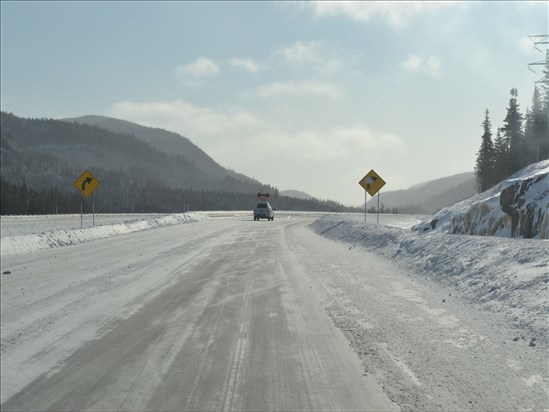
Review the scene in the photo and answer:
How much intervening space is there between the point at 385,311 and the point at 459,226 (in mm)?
12305

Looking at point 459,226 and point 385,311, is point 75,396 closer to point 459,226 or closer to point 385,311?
point 385,311

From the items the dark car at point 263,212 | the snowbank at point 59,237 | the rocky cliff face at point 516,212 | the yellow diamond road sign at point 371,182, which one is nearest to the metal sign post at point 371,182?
the yellow diamond road sign at point 371,182

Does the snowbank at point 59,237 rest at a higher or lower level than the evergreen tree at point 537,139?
lower

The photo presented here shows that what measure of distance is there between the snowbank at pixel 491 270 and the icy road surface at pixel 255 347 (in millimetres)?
387

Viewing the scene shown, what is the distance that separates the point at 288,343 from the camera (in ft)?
18.0

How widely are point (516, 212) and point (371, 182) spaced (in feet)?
40.7

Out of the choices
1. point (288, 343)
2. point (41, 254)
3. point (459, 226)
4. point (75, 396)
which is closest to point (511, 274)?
point (288, 343)

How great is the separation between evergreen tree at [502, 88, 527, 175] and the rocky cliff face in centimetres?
5361

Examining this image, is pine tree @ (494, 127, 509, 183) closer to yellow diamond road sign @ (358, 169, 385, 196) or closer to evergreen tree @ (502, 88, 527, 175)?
evergreen tree @ (502, 88, 527, 175)

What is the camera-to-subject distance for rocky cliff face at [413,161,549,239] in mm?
13289

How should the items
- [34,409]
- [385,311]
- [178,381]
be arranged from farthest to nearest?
1. [385,311]
2. [178,381]
3. [34,409]

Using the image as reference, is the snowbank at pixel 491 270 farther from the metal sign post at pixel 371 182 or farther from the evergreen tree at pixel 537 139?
the evergreen tree at pixel 537 139

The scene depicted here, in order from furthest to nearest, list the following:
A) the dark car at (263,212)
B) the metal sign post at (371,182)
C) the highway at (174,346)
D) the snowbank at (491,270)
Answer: the dark car at (263,212)
the metal sign post at (371,182)
the snowbank at (491,270)
the highway at (174,346)

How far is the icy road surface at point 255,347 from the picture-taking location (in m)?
3.99
